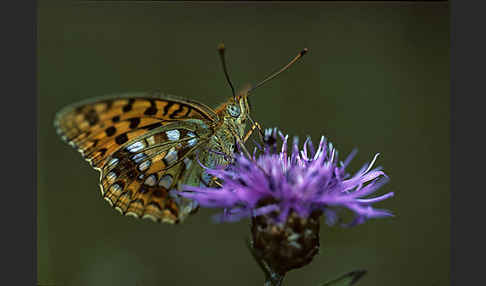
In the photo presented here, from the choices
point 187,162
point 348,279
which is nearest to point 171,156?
point 187,162

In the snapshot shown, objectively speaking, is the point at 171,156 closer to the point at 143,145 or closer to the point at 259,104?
the point at 143,145

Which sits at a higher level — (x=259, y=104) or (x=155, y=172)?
(x=259, y=104)

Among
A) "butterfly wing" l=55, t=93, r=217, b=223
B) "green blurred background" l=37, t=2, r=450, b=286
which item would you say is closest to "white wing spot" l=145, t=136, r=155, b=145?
"butterfly wing" l=55, t=93, r=217, b=223

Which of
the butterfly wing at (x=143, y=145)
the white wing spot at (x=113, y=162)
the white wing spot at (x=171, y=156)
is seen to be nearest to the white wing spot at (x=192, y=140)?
the butterfly wing at (x=143, y=145)

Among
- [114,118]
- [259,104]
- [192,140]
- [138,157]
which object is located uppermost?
→ [259,104]

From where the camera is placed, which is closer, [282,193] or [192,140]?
[282,193]

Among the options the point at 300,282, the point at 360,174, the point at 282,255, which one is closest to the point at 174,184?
the point at 282,255

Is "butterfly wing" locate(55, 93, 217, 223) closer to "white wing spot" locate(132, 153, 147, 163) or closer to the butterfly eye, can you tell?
"white wing spot" locate(132, 153, 147, 163)

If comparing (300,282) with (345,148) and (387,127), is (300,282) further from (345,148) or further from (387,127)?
(387,127)
